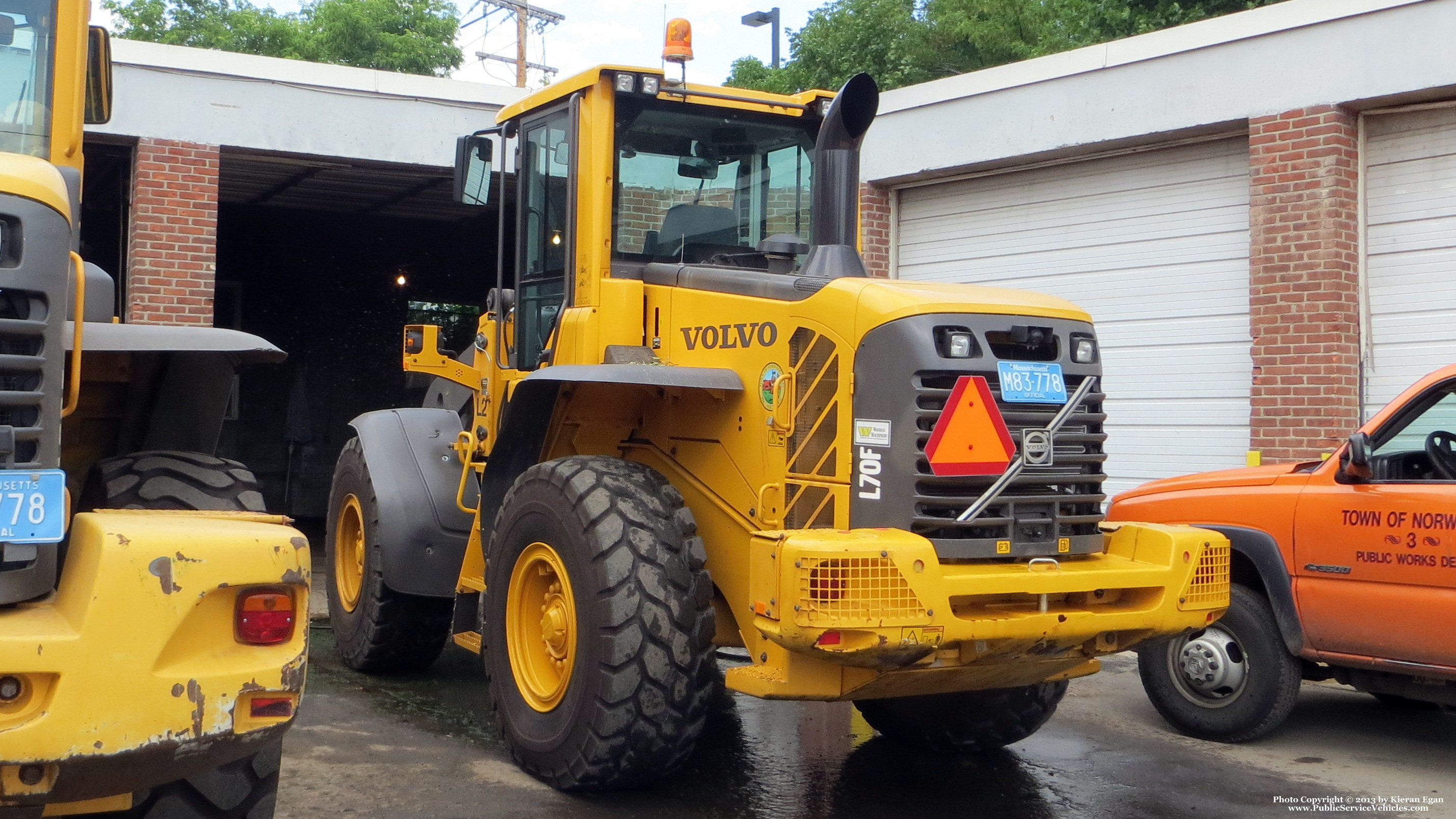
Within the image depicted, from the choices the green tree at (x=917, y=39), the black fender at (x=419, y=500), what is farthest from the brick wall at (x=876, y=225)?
the green tree at (x=917, y=39)

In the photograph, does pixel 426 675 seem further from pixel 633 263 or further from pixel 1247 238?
pixel 1247 238

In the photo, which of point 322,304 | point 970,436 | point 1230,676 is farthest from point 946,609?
point 322,304

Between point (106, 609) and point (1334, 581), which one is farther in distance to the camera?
point (1334, 581)

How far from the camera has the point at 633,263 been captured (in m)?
5.91

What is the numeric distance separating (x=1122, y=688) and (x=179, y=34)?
4234 centimetres

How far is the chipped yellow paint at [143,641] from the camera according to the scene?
2758 millimetres

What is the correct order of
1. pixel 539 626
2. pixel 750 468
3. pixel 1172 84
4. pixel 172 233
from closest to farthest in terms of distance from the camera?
1. pixel 750 468
2. pixel 539 626
3. pixel 1172 84
4. pixel 172 233

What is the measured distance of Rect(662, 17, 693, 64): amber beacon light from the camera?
19.2 feet

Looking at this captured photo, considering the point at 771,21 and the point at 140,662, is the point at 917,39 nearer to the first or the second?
the point at 771,21

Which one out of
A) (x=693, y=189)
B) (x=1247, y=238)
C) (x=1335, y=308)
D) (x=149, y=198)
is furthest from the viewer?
(x=149, y=198)

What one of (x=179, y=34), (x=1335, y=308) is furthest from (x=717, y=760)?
(x=179, y=34)

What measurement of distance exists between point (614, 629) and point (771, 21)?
21.0m

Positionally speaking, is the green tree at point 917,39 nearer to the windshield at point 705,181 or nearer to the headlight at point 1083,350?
the windshield at point 705,181

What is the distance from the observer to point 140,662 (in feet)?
9.32
